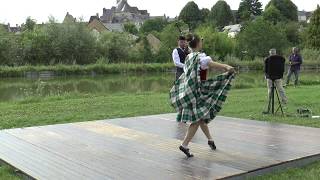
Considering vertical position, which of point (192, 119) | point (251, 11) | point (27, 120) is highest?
point (251, 11)

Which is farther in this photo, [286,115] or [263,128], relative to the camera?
[286,115]

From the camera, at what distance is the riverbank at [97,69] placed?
44719 mm

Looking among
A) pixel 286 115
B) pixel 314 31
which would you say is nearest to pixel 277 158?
pixel 286 115

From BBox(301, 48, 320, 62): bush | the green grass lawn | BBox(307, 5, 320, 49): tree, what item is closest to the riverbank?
BBox(301, 48, 320, 62): bush

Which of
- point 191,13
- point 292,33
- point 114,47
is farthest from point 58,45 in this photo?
point 191,13

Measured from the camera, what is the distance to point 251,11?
114688mm

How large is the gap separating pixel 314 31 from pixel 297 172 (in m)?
62.7

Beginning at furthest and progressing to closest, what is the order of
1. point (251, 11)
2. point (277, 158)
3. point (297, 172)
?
point (251, 11), point (277, 158), point (297, 172)

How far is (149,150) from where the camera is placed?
23.7 ft

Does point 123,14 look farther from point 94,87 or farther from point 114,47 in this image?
point 94,87

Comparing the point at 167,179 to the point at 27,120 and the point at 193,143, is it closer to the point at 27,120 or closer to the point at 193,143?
the point at 193,143

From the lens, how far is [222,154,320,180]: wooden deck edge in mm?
5887

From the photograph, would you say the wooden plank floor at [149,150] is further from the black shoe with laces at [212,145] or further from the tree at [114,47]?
the tree at [114,47]

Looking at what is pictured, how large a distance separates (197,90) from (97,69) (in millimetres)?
41825
